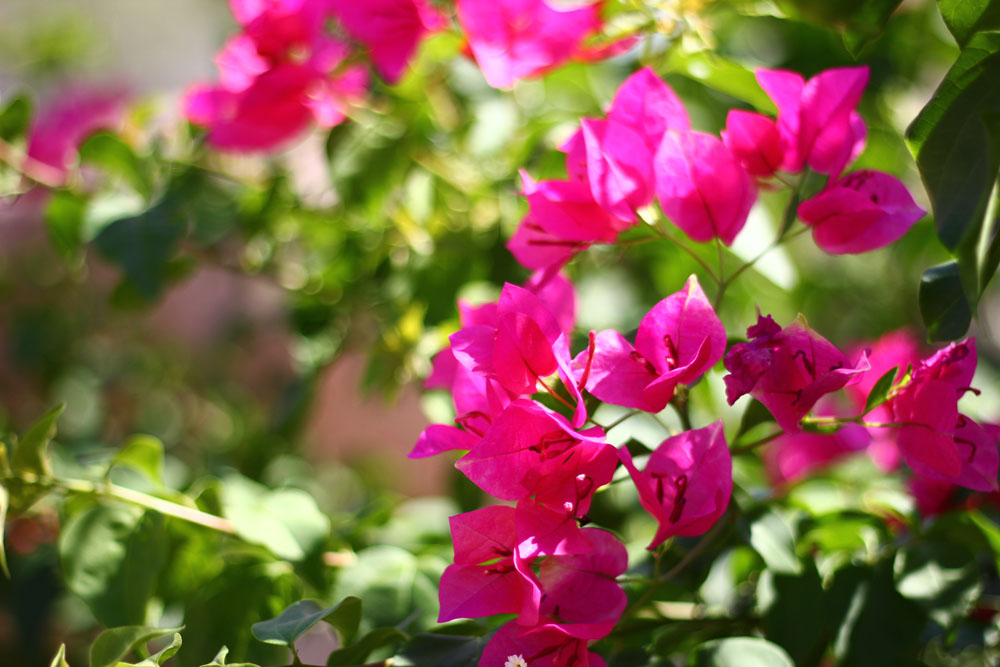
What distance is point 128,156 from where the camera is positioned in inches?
22.2

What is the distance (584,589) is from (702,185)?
161 mm

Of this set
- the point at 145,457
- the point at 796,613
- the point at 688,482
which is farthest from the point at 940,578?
the point at 145,457

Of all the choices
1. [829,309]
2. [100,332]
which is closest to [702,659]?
[829,309]

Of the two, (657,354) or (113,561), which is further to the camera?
(113,561)

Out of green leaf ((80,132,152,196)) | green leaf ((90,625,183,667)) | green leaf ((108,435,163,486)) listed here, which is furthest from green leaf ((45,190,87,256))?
green leaf ((90,625,183,667))

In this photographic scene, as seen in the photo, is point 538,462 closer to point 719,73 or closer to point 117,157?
point 719,73

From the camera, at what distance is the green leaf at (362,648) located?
1.02 ft

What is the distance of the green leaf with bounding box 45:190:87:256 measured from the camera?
586 mm

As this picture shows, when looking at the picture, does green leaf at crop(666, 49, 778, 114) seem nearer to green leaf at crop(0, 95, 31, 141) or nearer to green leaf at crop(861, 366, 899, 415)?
green leaf at crop(861, 366, 899, 415)

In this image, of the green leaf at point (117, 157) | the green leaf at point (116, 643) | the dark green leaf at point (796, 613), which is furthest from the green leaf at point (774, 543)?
the green leaf at point (117, 157)

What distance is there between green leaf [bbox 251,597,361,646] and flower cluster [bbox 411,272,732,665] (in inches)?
1.8

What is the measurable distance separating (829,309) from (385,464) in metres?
0.82

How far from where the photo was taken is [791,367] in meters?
0.28

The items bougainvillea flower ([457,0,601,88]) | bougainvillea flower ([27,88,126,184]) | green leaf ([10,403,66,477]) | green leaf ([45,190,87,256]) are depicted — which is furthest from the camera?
bougainvillea flower ([27,88,126,184])
